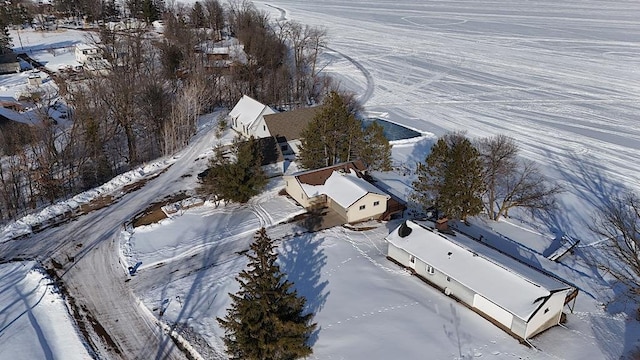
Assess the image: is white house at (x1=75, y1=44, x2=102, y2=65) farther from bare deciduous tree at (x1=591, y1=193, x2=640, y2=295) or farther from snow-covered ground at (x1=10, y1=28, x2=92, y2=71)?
bare deciduous tree at (x1=591, y1=193, x2=640, y2=295)

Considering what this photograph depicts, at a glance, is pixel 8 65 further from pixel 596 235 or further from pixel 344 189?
pixel 596 235

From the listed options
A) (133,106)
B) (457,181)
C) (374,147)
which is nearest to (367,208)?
(457,181)

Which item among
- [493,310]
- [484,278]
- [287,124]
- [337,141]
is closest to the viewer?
[493,310]

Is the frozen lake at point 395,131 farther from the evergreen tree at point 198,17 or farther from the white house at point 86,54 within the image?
the evergreen tree at point 198,17

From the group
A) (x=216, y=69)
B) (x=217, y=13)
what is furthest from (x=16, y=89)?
(x=217, y=13)

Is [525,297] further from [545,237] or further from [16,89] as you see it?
[16,89]

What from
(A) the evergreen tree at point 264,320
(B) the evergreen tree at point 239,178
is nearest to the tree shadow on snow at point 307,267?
(A) the evergreen tree at point 264,320
